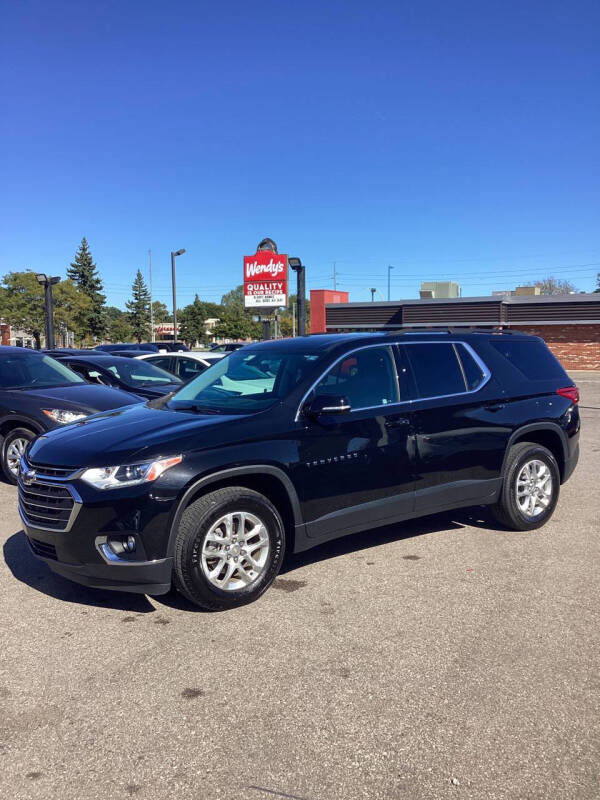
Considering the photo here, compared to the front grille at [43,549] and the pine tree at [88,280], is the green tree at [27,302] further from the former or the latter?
the front grille at [43,549]

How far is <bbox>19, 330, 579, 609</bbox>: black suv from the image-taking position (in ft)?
12.8

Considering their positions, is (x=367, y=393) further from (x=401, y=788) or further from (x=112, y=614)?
(x=401, y=788)

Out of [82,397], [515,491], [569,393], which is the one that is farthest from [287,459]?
[82,397]

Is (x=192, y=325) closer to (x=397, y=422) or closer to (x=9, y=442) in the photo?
(x=9, y=442)

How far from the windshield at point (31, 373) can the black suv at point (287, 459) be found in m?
3.58

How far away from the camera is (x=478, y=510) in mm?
6734

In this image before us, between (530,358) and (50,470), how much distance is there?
14.0ft

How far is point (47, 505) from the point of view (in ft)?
13.6

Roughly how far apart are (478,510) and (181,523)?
3770 millimetres

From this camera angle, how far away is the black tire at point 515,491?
18.6 feet

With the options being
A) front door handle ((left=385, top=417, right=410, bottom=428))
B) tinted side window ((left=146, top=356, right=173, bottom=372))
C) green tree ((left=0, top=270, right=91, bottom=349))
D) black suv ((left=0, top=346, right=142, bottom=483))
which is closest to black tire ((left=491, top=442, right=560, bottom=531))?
front door handle ((left=385, top=417, right=410, bottom=428))

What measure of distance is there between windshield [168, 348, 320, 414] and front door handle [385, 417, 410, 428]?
697 millimetres

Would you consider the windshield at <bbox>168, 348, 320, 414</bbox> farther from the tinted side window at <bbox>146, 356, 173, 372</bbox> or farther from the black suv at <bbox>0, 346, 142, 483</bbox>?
the tinted side window at <bbox>146, 356, 173, 372</bbox>

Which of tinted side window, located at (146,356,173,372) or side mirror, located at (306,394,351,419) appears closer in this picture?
side mirror, located at (306,394,351,419)
